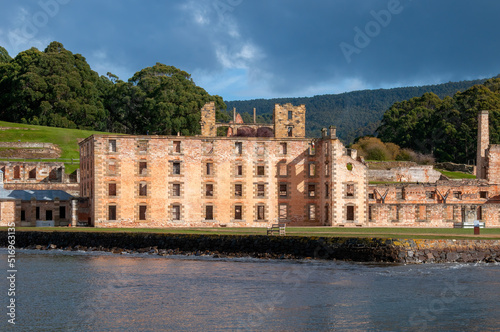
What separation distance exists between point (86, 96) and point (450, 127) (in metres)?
56.7

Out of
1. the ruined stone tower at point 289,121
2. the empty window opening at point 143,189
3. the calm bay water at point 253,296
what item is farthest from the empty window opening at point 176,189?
the calm bay water at point 253,296

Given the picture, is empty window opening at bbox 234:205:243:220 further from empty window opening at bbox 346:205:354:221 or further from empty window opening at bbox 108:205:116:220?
empty window opening at bbox 108:205:116:220

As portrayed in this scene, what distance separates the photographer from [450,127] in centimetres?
11106

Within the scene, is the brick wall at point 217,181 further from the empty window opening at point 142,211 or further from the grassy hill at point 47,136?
the grassy hill at point 47,136

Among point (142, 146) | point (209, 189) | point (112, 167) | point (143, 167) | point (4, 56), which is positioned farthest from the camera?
point (4, 56)

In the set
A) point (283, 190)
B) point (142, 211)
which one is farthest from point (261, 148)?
point (142, 211)

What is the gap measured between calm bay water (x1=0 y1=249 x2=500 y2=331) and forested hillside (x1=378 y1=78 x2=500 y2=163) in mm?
70687

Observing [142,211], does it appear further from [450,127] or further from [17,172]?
[450,127]

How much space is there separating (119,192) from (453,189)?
35.7 m

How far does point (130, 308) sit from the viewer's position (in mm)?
30797

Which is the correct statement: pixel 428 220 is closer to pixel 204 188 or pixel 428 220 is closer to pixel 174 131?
pixel 204 188

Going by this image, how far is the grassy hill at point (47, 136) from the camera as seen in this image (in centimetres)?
9956

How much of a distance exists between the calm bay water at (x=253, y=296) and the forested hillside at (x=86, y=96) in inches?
2479

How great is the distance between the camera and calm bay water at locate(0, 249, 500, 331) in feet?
91.4
